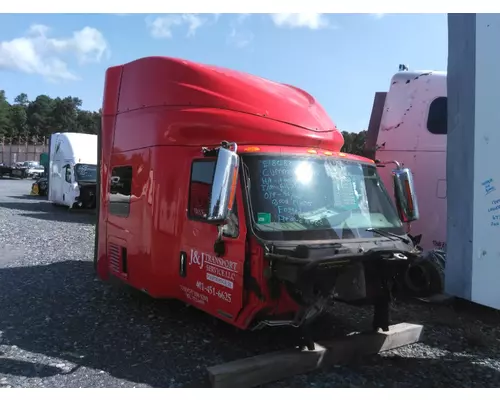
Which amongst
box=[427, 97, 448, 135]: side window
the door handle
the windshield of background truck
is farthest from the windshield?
the windshield of background truck

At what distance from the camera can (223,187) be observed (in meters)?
3.85

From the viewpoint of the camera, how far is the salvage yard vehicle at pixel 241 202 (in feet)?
13.7

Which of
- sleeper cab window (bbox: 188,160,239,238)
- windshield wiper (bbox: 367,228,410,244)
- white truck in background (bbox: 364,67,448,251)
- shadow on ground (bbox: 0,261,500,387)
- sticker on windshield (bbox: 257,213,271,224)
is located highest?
white truck in background (bbox: 364,67,448,251)

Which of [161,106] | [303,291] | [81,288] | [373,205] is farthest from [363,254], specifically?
[81,288]

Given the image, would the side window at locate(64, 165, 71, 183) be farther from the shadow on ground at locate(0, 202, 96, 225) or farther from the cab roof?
the cab roof

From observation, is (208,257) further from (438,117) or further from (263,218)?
(438,117)

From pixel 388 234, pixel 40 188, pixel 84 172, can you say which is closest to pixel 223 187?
pixel 388 234

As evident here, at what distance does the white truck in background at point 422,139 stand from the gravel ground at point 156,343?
5.26 ft

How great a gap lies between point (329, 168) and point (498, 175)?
4.83ft

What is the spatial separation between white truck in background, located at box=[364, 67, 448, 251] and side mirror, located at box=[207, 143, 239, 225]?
188 inches

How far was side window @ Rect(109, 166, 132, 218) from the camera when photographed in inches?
229

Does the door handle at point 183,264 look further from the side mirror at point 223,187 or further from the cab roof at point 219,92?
the cab roof at point 219,92

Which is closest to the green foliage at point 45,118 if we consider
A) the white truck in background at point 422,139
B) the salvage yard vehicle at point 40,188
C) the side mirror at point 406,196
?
the salvage yard vehicle at point 40,188

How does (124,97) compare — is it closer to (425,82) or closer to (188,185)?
(188,185)
